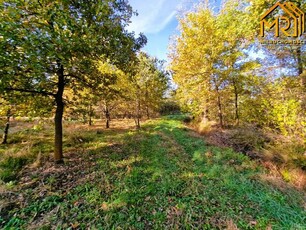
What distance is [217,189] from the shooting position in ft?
12.8

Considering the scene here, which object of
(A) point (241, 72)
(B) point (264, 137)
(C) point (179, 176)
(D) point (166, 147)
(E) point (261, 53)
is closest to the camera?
(C) point (179, 176)

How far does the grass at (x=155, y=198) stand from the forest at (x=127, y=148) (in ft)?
0.08

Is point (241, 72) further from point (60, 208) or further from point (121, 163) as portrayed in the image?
point (60, 208)

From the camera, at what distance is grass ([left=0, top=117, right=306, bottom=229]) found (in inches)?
112

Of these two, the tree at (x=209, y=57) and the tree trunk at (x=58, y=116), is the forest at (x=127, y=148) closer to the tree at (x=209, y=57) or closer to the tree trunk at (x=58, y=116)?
the tree trunk at (x=58, y=116)

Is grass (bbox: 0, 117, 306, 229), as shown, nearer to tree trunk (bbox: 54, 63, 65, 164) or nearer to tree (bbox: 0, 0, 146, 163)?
tree trunk (bbox: 54, 63, 65, 164)

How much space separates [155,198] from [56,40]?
13.6 feet

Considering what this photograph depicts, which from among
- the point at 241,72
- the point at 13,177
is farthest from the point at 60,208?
the point at 241,72

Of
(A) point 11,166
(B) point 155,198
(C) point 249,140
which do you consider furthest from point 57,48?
(C) point 249,140

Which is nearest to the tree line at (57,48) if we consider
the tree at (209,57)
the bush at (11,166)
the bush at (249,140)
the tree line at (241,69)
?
the bush at (11,166)

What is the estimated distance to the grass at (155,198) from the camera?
2.86 meters

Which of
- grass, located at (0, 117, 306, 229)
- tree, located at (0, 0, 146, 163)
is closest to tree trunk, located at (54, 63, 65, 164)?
tree, located at (0, 0, 146, 163)

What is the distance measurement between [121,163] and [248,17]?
22.9 feet

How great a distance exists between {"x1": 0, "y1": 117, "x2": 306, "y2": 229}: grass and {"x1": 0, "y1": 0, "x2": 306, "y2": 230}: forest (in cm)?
2
